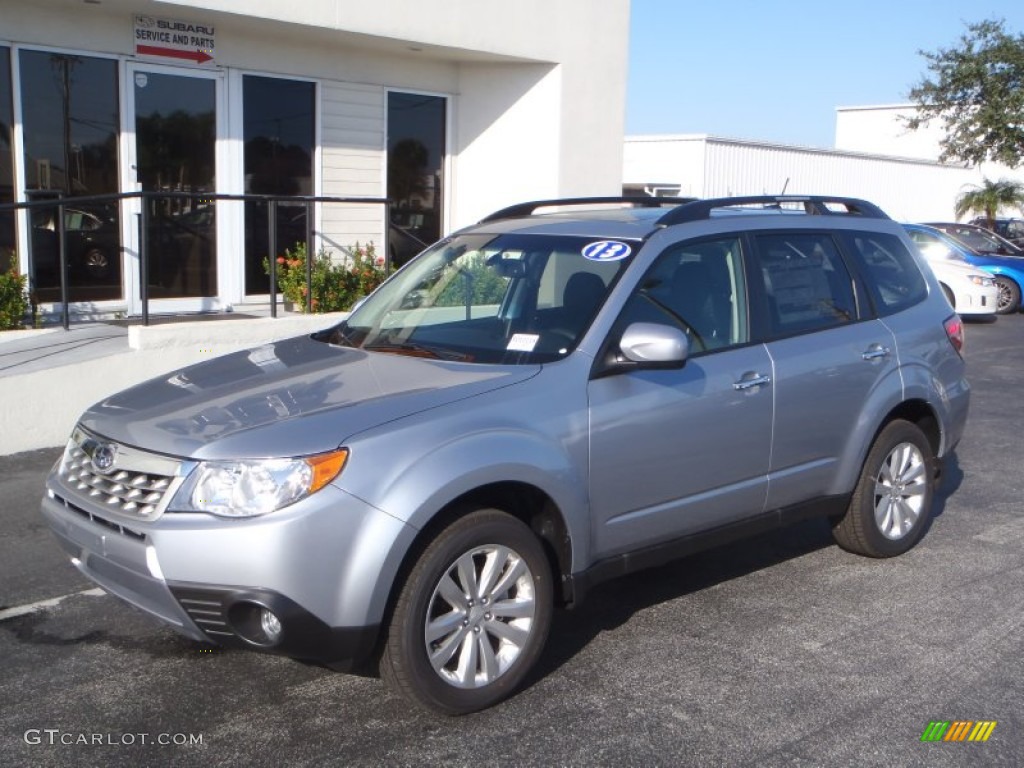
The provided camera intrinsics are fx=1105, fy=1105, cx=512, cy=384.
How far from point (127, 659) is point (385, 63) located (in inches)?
378

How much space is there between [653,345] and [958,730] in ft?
6.03

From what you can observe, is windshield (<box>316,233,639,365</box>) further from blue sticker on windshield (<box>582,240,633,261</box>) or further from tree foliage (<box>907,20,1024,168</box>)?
tree foliage (<box>907,20,1024,168</box>)

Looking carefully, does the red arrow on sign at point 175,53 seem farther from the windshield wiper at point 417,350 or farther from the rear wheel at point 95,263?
the windshield wiper at point 417,350

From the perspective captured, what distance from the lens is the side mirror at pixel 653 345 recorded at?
446cm

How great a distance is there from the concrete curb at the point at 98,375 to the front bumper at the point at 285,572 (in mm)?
4670

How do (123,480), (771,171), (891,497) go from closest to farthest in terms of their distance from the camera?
(123,480), (891,497), (771,171)

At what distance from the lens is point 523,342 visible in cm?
469

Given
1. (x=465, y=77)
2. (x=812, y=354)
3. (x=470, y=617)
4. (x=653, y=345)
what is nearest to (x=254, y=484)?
(x=470, y=617)

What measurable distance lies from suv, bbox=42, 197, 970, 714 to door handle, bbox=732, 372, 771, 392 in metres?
0.01

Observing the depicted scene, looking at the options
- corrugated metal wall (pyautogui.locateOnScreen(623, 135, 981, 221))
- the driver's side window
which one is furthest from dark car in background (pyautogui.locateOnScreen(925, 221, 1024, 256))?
the driver's side window

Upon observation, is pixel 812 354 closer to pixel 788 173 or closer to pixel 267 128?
pixel 267 128

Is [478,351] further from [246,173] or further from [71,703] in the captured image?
[246,173]

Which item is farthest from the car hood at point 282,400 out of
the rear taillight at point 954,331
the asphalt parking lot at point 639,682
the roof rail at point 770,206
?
the rear taillight at point 954,331

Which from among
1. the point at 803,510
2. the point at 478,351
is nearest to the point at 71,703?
the point at 478,351
